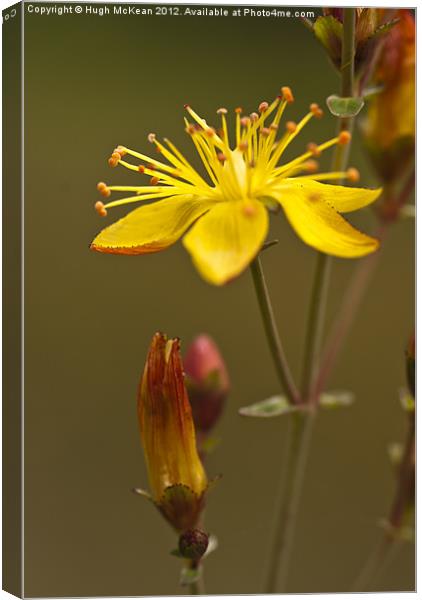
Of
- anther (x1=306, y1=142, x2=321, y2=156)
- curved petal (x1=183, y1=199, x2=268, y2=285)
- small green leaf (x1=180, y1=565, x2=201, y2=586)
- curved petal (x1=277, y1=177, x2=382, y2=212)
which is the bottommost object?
small green leaf (x1=180, y1=565, x2=201, y2=586)

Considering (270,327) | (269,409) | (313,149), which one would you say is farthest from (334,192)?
(269,409)

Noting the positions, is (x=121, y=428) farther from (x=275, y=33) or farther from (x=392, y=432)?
(x=275, y=33)

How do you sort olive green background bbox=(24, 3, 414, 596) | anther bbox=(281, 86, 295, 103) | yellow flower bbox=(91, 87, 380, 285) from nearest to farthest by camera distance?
1. yellow flower bbox=(91, 87, 380, 285)
2. anther bbox=(281, 86, 295, 103)
3. olive green background bbox=(24, 3, 414, 596)

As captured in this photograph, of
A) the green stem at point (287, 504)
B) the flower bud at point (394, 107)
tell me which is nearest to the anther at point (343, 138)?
the flower bud at point (394, 107)

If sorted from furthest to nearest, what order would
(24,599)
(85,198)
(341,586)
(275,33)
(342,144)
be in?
(341,586)
(85,198)
(275,33)
(24,599)
(342,144)

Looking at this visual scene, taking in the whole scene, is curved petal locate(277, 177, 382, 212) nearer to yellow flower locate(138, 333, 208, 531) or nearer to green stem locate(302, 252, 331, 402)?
green stem locate(302, 252, 331, 402)

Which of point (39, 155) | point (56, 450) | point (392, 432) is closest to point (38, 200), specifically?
point (39, 155)

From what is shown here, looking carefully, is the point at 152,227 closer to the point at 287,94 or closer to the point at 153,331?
the point at 287,94

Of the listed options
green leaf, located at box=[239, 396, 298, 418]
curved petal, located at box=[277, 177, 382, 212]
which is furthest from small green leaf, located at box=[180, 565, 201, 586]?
curved petal, located at box=[277, 177, 382, 212]
